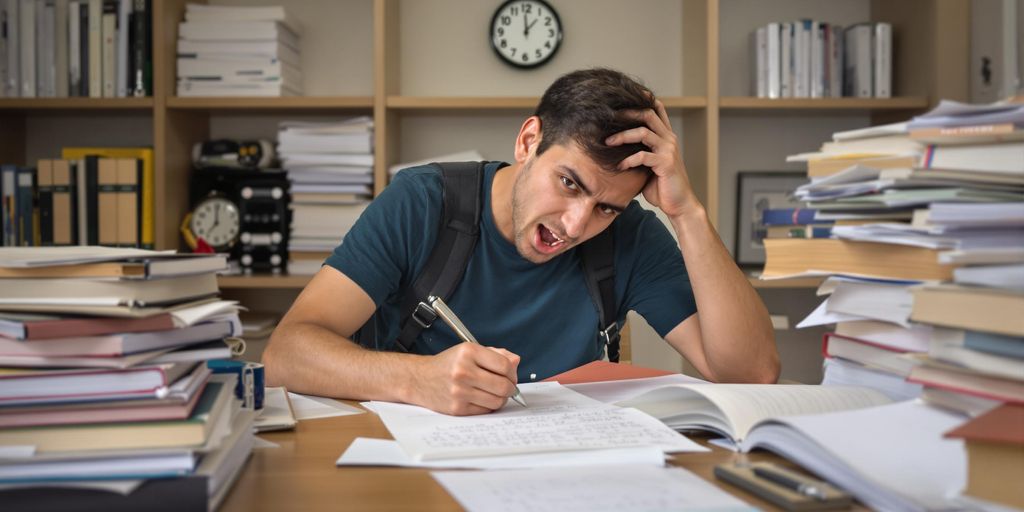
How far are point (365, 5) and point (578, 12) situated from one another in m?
0.72

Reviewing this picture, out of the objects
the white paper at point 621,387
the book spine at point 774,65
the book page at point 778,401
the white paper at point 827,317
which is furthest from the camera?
the book spine at point 774,65

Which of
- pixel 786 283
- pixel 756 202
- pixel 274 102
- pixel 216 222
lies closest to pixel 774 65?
pixel 756 202

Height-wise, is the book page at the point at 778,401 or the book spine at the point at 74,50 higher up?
the book spine at the point at 74,50

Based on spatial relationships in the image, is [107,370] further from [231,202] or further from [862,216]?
[231,202]

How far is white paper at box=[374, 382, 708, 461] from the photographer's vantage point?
2.94ft

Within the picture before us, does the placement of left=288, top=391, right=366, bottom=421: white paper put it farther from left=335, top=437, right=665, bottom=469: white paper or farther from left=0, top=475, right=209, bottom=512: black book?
left=0, top=475, right=209, bottom=512: black book

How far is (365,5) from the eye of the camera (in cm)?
313

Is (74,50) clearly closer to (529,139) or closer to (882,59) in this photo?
(529,139)

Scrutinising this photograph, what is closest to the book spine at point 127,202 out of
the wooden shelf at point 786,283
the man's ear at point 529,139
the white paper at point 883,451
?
the man's ear at point 529,139

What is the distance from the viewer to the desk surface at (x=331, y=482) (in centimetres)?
75

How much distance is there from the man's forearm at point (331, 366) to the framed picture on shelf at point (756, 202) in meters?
1.98

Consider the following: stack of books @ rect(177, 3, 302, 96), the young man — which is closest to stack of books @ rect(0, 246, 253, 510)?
the young man

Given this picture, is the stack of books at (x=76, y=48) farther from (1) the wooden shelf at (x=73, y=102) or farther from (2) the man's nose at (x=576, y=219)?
(2) the man's nose at (x=576, y=219)

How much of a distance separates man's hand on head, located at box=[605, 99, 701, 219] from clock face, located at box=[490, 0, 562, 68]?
62.9 inches
